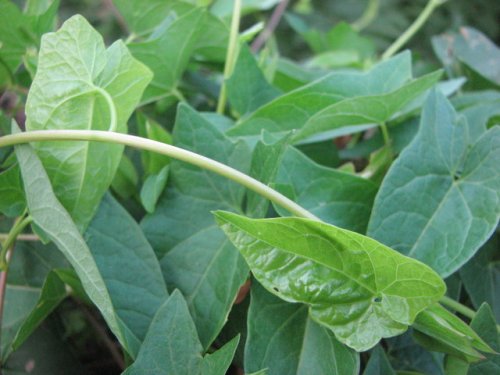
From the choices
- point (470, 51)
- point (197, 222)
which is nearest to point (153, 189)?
point (197, 222)

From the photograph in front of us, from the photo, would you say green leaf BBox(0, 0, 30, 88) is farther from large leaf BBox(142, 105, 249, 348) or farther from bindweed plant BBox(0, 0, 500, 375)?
large leaf BBox(142, 105, 249, 348)

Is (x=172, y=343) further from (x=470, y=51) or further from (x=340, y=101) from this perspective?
(x=470, y=51)

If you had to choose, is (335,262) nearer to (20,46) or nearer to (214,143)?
(214,143)

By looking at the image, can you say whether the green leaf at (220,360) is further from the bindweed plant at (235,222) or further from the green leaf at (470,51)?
the green leaf at (470,51)

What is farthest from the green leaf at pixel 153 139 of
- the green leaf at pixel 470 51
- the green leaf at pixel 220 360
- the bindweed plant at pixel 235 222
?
the green leaf at pixel 470 51

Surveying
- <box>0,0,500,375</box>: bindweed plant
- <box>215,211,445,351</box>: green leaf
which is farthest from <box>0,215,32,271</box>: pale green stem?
<box>215,211,445,351</box>: green leaf

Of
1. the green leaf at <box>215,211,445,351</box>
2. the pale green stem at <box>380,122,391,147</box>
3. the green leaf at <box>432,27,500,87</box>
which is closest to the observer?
the green leaf at <box>215,211,445,351</box>

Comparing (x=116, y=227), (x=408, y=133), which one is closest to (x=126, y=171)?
(x=116, y=227)
